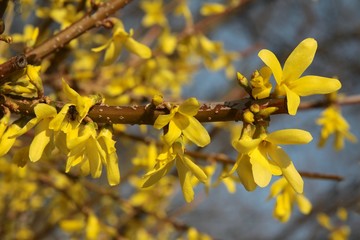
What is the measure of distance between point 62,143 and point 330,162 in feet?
23.5

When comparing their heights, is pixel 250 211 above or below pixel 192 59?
below

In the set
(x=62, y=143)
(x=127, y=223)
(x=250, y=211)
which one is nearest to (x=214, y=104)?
(x=62, y=143)

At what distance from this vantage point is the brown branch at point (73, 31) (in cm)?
99

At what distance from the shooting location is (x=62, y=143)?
83cm

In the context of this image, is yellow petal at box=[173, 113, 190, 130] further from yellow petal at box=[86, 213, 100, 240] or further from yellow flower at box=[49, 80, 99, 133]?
yellow petal at box=[86, 213, 100, 240]

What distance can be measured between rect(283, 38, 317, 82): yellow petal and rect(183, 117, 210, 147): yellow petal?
0.16m

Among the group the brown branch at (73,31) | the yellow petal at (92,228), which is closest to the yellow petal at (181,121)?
the brown branch at (73,31)

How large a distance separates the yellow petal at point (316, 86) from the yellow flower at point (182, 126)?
0.53 feet

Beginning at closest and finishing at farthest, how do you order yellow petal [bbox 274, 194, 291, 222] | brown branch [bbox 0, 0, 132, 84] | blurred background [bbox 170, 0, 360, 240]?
brown branch [bbox 0, 0, 132, 84]
yellow petal [bbox 274, 194, 291, 222]
blurred background [bbox 170, 0, 360, 240]

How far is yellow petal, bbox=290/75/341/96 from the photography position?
778 mm

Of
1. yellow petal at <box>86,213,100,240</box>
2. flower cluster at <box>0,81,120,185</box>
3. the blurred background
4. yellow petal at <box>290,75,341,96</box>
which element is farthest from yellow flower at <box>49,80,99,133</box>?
the blurred background

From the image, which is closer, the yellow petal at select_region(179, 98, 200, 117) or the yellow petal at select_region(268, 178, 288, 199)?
the yellow petal at select_region(179, 98, 200, 117)

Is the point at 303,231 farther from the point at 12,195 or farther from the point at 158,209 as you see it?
the point at 12,195

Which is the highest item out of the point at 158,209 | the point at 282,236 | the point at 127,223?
the point at 127,223
